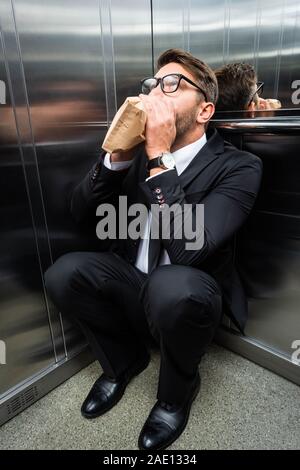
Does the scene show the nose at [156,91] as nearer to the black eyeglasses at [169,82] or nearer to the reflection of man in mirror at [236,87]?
the black eyeglasses at [169,82]

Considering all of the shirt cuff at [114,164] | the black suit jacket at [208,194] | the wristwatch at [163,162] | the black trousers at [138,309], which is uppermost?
the wristwatch at [163,162]

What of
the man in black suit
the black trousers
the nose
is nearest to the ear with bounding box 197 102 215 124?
the man in black suit

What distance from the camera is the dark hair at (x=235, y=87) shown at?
4.50 feet

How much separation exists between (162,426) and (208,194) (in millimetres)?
782

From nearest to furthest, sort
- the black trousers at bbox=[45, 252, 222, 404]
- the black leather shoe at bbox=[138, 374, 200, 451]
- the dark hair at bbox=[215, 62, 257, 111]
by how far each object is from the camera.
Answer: the black trousers at bbox=[45, 252, 222, 404] < the black leather shoe at bbox=[138, 374, 200, 451] < the dark hair at bbox=[215, 62, 257, 111]

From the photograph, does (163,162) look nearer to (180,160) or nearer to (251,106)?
(180,160)

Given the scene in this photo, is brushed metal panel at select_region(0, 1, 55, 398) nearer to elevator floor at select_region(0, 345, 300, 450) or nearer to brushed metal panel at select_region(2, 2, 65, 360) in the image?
brushed metal panel at select_region(2, 2, 65, 360)

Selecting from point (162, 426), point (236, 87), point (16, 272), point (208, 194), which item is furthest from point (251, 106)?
point (162, 426)

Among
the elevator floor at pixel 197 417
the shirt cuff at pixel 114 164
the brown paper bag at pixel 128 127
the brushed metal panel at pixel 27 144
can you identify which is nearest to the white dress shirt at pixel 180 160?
the shirt cuff at pixel 114 164

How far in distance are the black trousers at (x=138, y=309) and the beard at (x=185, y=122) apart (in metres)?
0.48

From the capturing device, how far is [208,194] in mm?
1053

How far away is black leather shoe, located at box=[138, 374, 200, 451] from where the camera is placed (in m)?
1.03

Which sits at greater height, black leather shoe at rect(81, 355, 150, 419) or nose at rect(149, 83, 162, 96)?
nose at rect(149, 83, 162, 96)

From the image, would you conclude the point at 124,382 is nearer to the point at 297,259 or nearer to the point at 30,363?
the point at 30,363
